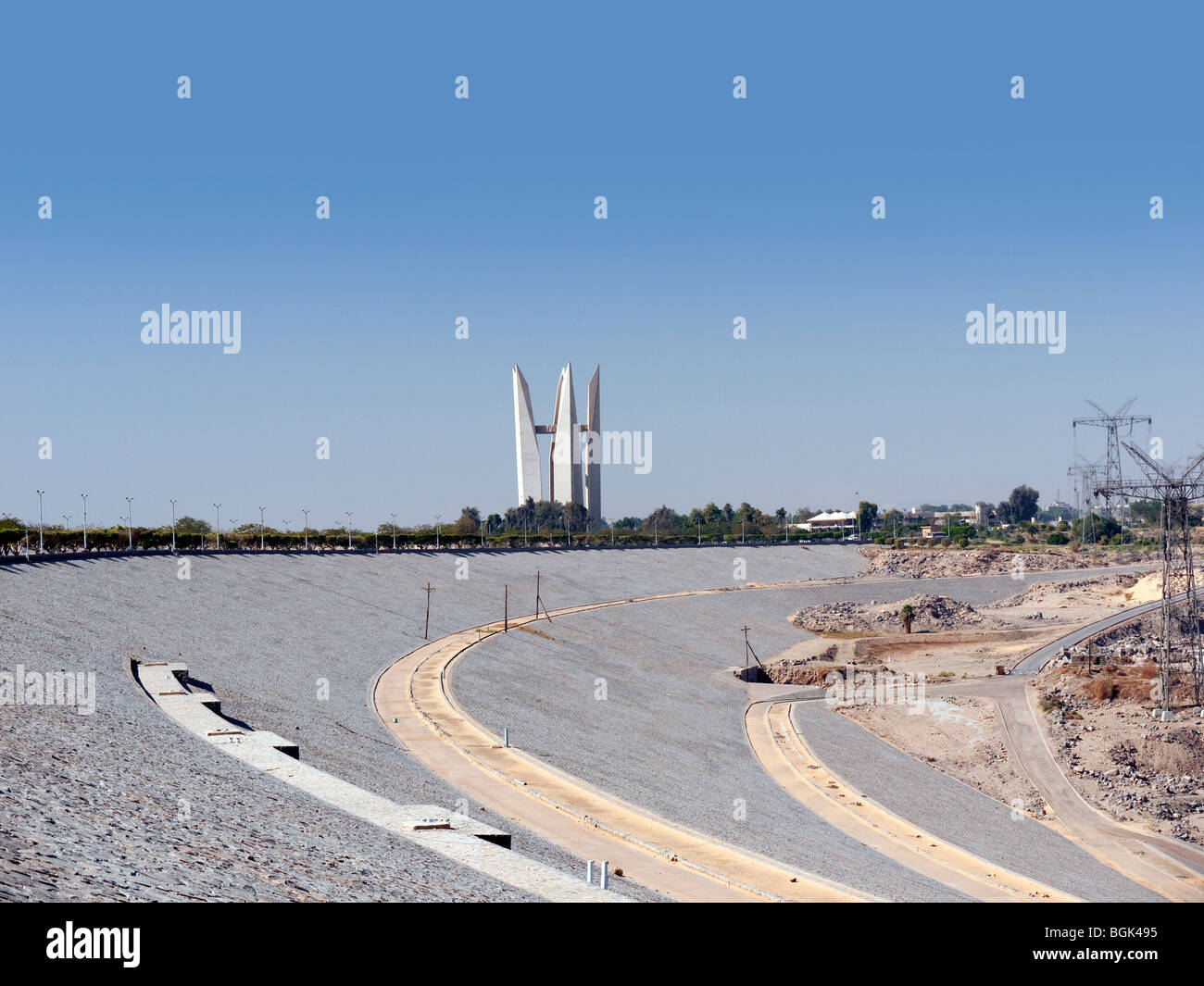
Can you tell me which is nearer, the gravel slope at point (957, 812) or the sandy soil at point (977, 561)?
the gravel slope at point (957, 812)

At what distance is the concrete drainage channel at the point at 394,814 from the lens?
591 inches

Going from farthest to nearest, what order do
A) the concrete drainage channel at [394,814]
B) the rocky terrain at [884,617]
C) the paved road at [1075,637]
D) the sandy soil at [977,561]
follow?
the sandy soil at [977,561] → the rocky terrain at [884,617] → the paved road at [1075,637] → the concrete drainage channel at [394,814]

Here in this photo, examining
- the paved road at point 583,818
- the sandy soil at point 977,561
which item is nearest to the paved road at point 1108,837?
the paved road at point 583,818

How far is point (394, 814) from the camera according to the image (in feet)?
61.2

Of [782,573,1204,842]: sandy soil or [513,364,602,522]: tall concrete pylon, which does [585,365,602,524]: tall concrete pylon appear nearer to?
[513,364,602,522]: tall concrete pylon

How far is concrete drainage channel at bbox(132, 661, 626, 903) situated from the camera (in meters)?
15.0

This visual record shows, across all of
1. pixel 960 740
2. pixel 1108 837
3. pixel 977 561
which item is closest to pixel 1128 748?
pixel 960 740

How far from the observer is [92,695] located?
81.5 feet

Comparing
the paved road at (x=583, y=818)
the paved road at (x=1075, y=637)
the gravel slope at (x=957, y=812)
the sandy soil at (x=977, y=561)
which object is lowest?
the gravel slope at (x=957, y=812)

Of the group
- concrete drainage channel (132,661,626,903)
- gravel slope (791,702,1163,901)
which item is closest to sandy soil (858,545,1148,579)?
gravel slope (791,702,1163,901)

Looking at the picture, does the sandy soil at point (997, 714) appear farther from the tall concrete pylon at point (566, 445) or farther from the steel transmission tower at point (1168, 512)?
the tall concrete pylon at point (566, 445)

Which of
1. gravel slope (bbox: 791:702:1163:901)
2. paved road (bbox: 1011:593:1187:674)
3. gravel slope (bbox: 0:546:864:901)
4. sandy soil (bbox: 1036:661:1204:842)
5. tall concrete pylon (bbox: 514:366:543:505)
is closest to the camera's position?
gravel slope (bbox: 0:546:864:901)

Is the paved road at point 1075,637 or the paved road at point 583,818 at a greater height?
the paved road at point 583,818
